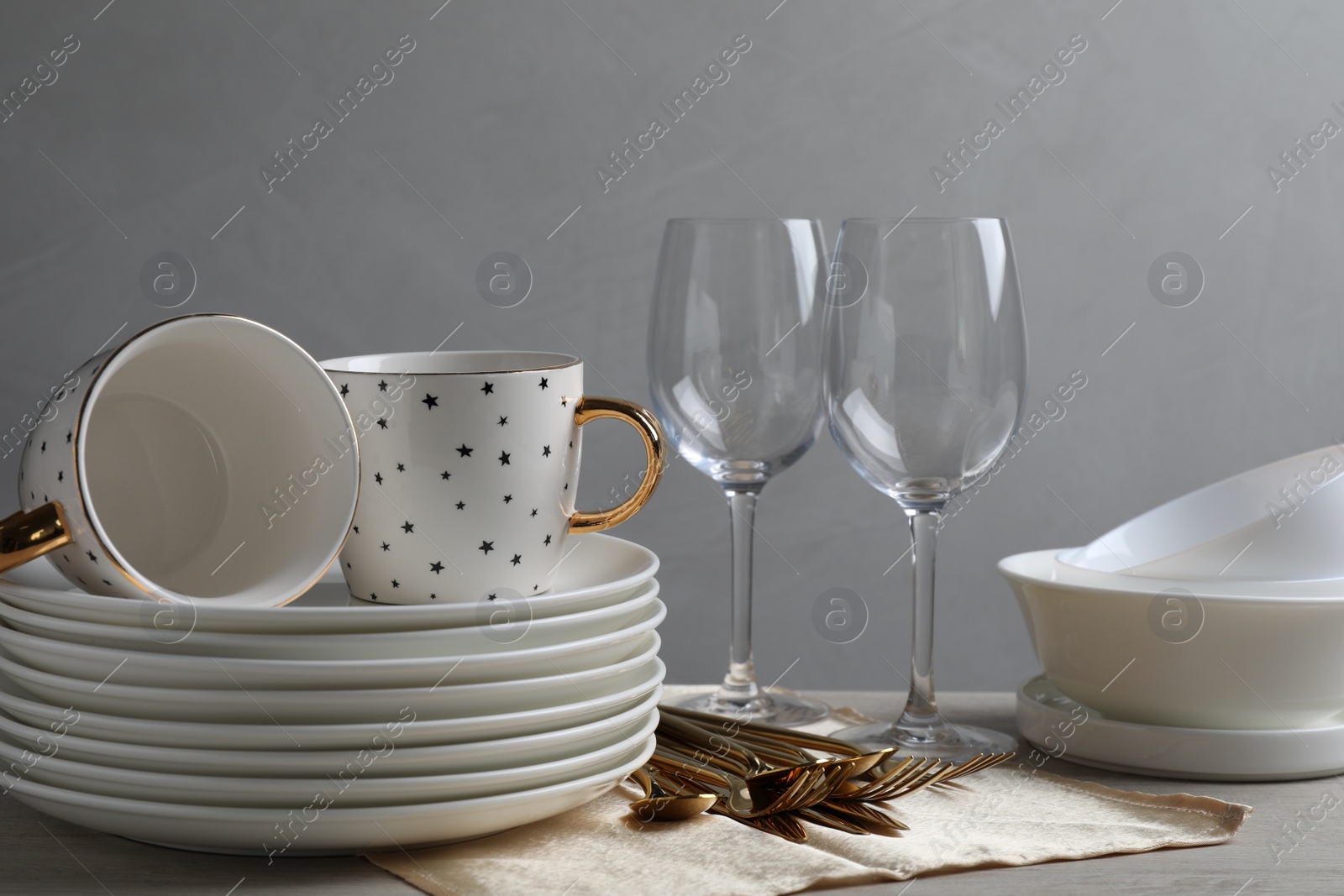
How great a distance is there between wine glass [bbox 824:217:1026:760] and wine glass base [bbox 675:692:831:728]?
9 centimetres

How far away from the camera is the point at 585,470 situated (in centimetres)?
180

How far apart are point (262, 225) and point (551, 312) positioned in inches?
17.5

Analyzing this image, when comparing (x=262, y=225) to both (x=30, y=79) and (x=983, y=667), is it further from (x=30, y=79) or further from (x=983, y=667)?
(x=983, y=667)

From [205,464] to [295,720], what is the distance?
0.23 meters

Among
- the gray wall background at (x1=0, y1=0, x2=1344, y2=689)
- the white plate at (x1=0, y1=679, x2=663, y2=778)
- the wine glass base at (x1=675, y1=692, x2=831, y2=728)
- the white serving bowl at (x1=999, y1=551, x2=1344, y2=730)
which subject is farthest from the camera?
the gray wall background at (x1=0, y1=0, x2=1344, y2=689)

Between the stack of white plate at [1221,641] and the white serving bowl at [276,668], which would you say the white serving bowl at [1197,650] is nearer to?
the stack of white plate at [1221,641]

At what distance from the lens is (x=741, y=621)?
0.72 metres

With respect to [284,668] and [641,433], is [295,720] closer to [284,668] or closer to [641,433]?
[284,668]

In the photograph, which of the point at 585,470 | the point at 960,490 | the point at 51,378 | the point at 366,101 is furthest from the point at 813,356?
the point at 51,378

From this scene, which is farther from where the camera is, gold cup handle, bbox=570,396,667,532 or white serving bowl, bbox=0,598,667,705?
gold cup handle, bbox=570,396,667,532

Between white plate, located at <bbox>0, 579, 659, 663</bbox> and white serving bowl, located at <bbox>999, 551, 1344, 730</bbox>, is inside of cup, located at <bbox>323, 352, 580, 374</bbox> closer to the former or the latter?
white plate, located at <bbox>0, 579, 659, 663</bbox>

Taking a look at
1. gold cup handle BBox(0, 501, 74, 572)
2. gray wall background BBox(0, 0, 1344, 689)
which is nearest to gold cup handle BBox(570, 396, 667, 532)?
gold cup handle BBox(0, 501, 74, 572)

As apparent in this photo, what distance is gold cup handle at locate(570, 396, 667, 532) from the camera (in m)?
0.56

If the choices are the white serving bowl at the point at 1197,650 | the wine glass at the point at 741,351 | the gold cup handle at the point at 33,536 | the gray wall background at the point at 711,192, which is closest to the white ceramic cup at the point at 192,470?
the gold cup handle at the point at 33,536
